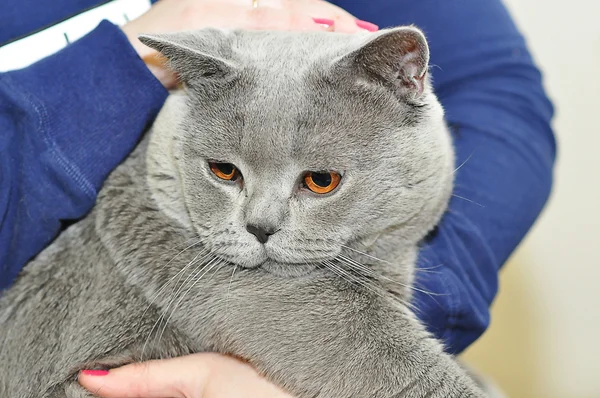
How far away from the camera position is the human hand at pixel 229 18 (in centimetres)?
108

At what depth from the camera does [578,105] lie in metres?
2.04

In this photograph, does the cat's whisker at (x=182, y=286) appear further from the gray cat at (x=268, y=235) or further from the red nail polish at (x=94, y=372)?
the red nail polish at (x=94, y=372)

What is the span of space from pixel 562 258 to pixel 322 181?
150 cm

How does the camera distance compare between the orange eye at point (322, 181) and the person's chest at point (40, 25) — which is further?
the person's chest at point (40, 25)

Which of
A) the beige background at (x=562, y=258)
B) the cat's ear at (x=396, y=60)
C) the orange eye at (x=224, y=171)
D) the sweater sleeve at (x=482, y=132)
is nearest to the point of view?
the cat's ear at (x=396, y=60)

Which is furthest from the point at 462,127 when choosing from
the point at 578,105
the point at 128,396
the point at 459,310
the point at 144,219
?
the point at 578,105

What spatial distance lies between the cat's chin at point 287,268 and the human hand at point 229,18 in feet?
1.22

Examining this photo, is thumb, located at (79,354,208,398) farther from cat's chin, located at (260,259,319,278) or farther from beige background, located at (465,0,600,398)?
beige background, located at (465,0,600,398)

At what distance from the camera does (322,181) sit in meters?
0.91

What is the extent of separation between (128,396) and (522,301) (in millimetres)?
1580

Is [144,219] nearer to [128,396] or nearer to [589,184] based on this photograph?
[128,396]

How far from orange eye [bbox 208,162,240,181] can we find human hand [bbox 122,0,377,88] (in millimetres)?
232

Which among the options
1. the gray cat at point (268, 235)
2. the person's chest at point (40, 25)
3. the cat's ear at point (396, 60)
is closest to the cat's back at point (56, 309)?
the gray cat at point (268, 235)

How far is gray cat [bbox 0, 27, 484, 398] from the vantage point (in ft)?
2.95
